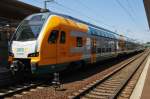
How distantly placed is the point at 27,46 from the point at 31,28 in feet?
3.30

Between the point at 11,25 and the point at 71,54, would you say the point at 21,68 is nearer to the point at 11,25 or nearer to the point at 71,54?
the point at 71,54

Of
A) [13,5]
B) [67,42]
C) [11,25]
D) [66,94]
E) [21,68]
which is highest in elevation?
[13,5]

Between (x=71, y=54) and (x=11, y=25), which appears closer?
(x=71, y=54)

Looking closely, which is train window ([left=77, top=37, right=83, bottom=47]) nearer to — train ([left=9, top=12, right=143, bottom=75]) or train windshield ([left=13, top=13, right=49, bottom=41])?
train ([left=9, top=12, right=143, bottom=75])

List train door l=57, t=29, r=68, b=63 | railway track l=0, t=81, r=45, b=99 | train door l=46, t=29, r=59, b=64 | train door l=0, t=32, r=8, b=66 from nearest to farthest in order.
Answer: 1. railway track l=0, t=81, r=45, b=99
2. train door l=46, t=29, r=59, b=64
3. train door l=57, t=29, r=68, b=63
4. train door l=0, t=32, r=8, b=66

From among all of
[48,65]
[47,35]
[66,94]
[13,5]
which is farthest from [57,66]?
[13,5]

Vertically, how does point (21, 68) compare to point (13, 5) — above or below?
below

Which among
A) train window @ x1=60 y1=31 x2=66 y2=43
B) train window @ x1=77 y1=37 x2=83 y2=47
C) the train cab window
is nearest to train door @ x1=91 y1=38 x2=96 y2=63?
train window @ x1=77 y1=37 x2=83 y2=47

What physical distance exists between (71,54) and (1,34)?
22.0ft

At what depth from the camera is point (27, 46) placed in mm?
12305

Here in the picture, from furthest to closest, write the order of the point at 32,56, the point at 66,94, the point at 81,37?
the point at 81,37 → the point at 32,56 → the point at 66,94

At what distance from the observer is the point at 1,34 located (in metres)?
19.3

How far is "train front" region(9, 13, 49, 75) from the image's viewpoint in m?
12.1

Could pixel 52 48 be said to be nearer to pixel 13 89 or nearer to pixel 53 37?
pixel 53 37
